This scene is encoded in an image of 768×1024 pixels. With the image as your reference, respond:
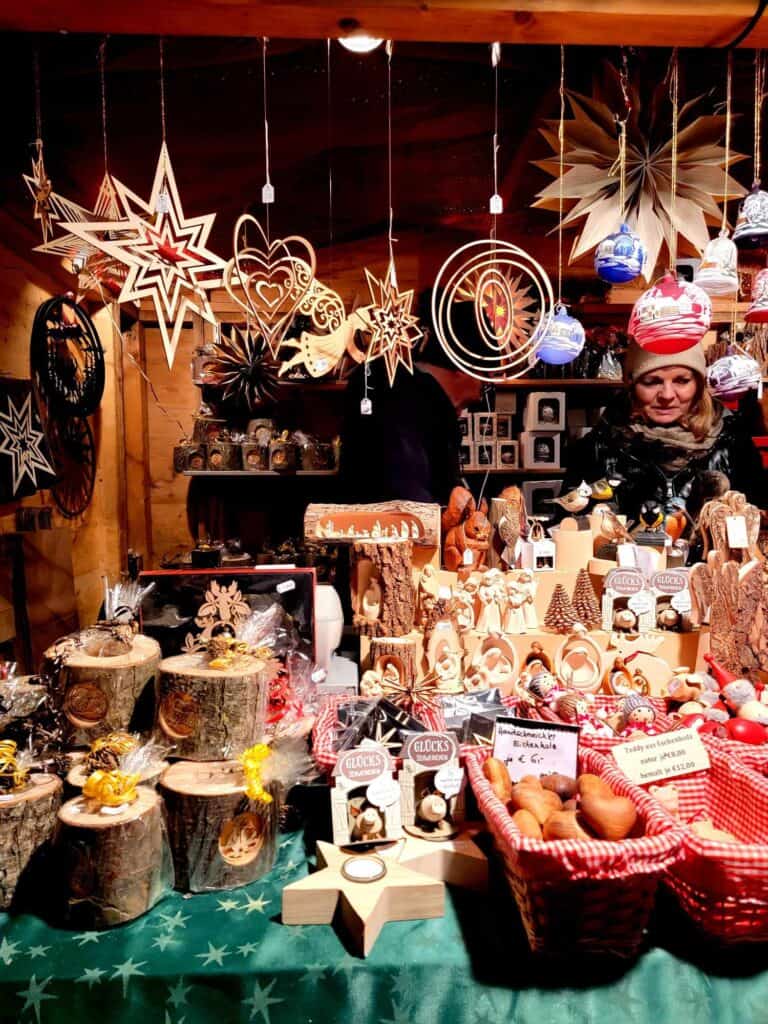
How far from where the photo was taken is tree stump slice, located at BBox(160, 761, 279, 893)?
1.29m

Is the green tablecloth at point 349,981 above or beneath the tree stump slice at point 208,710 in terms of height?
beneath

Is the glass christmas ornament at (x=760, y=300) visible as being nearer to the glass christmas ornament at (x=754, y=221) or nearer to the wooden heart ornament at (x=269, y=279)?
the glass christmas ornament at (x=754, y=221)

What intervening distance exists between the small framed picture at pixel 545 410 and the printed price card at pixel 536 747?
8.68ft

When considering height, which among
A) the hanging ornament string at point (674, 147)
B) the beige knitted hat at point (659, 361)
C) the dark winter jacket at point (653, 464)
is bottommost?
the dark winter jacket at point (653, 464)

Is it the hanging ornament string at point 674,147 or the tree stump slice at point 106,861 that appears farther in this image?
the hanging ornament string at point 674,147

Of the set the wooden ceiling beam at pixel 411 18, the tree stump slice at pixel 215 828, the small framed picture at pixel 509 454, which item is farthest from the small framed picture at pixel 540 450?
the tree stump slice at pixel 215 828

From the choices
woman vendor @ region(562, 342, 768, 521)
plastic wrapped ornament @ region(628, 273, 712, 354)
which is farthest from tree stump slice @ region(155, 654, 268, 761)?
woman vendor @ region(562, 342, 768, 521)

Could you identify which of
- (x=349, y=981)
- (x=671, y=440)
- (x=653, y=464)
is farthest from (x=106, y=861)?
(x=671, y=440)

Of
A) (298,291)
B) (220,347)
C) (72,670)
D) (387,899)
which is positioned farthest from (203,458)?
(387,899)

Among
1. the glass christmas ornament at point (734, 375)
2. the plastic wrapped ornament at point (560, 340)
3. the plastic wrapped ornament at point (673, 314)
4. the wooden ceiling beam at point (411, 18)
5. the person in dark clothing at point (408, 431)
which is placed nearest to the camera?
the wooden ceiling beam at point (411, 18)

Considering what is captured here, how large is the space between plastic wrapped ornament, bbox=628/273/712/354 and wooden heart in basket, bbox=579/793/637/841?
1.16 m

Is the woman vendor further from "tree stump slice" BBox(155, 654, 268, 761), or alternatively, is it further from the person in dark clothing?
"tree stump slice" BBox(155, 654, 268, 761)

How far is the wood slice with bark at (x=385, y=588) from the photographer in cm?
197

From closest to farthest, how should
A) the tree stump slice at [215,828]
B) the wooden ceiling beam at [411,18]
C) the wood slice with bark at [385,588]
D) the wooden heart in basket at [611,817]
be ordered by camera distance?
the wooden heart in basket at [611,817], the tree stump slice at [215,828], the wooden ceiling beam at [411,18], the wood slice with bark at [385,588]
